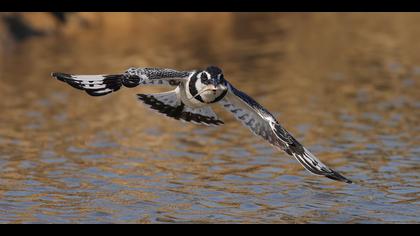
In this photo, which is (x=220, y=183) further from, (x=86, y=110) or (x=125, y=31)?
(x=125, y=31)

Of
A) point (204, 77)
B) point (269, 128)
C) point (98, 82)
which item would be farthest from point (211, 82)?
point (98, 82)

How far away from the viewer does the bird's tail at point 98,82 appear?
1072 centimetres

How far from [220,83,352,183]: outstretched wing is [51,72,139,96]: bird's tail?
51.8 inches

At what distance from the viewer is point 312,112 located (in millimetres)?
17953

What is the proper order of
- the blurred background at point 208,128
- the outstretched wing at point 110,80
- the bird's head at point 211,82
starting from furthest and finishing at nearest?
the blurred background at point 208,128 < the bird's head at point 211,82 < the outstretched wing at point 110,80

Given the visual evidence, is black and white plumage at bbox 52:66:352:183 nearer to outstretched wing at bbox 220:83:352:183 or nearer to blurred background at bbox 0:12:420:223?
outstretched wing at bbox 220:83:352:183

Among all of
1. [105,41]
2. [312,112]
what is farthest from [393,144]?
[105,41]

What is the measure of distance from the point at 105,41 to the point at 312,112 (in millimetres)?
8843

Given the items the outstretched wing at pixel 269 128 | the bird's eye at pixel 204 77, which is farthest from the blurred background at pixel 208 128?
the bird's eye at pixel 204 77

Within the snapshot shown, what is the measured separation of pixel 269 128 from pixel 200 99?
0.94 m

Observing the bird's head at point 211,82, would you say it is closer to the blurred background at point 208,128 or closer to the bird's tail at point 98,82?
the bird's tail at point 98,82

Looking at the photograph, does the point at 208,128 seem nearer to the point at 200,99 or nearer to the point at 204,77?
the point at 200,99

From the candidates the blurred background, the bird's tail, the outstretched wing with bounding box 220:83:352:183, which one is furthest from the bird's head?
the blurred background

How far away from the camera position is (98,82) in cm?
1080
